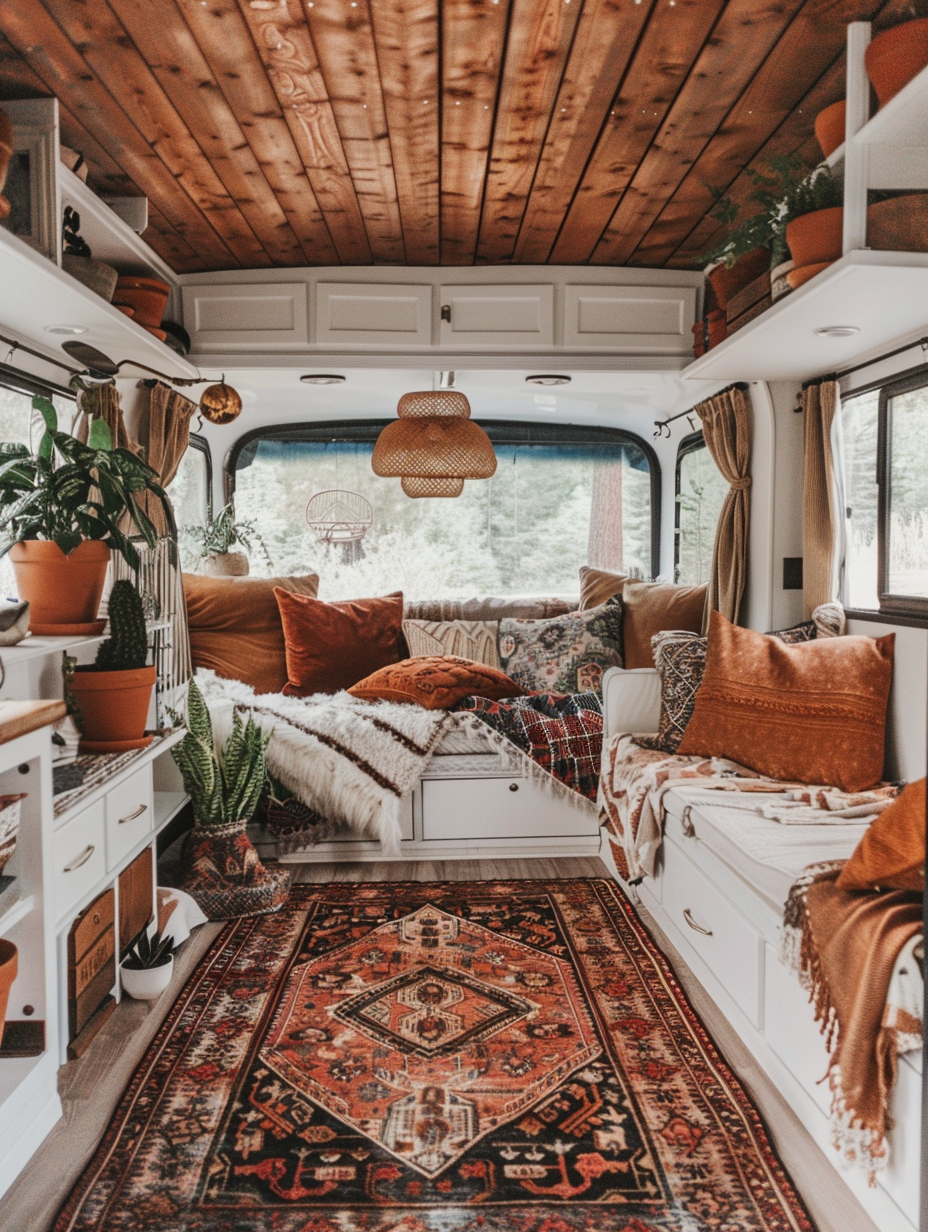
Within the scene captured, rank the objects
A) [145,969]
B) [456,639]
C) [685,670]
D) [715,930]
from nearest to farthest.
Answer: [715,930] → [145,969] → [685,670] → [456,639]

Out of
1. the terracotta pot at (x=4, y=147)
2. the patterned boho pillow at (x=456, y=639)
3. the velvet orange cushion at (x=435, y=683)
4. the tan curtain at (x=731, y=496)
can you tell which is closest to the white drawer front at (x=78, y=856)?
the terracotta pot at (x=4, y=147)

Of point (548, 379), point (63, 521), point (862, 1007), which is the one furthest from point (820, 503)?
point (63, 521)

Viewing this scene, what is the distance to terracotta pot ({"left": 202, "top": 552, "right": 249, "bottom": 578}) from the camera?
191 inches

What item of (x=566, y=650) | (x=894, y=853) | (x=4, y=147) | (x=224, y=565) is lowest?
(x=894, y=853)

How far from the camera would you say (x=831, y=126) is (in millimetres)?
2393

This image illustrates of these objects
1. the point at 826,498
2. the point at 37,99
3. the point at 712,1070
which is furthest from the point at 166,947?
the point at 826,498

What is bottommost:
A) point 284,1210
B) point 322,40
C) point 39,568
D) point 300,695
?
point 284,1210

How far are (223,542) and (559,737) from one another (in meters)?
2.35

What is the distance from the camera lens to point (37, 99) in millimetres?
2371

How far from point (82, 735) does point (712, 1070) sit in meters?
1.89

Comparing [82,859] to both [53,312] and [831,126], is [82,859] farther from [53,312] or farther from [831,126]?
[831,126]

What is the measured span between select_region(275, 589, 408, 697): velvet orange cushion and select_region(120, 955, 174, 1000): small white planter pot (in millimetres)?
1960

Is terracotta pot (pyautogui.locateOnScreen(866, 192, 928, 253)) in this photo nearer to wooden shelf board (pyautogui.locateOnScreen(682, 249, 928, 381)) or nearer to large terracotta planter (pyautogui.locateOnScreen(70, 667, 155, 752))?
wooden shelf board (pyautogui.locateOnScreen(682, 249, 928, 381))

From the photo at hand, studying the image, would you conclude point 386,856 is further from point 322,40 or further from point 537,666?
point 322,40
